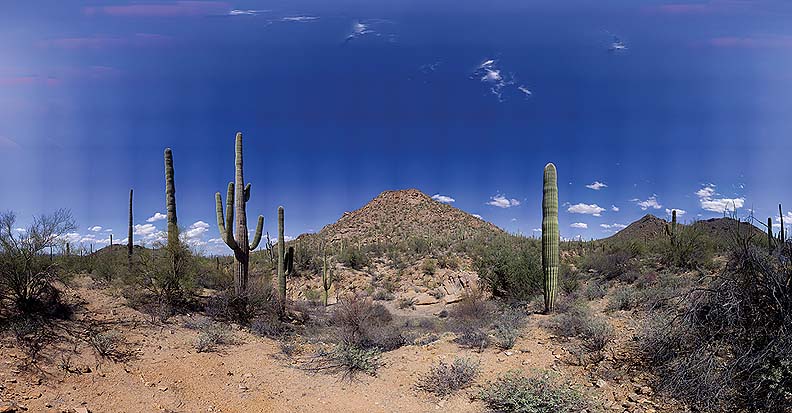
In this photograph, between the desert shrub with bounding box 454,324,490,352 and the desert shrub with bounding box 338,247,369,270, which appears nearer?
the desert shrub with bounding box 454,324,490,352

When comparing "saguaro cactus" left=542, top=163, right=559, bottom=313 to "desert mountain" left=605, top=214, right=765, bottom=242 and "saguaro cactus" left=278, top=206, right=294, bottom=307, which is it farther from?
"saguaro cactus" left=278, top=206, right=294, bottom=307

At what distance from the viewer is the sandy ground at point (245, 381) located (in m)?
7.38

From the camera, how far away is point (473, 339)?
34.3 ft

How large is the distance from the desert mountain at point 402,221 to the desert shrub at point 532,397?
4049cm

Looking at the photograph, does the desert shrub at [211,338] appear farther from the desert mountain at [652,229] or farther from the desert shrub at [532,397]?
the desert mountain at [652,229]

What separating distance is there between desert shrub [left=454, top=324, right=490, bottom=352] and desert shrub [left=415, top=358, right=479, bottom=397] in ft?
5.26

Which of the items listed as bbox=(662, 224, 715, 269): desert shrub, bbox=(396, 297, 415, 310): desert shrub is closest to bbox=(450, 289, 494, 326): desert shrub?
bbox=(396, 297, 415, 310): desert shrub

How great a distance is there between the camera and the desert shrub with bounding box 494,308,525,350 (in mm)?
10055

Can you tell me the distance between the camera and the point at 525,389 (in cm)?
718

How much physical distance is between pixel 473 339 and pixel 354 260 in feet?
79.1

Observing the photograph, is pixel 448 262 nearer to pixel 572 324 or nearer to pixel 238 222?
pixel 238 222

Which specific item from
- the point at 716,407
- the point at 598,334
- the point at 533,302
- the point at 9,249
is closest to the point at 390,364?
the point at 598,334

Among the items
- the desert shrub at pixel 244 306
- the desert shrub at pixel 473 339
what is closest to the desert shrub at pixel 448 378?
the desert shrub at pixel 473 339

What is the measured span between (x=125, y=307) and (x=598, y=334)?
1231 cm
